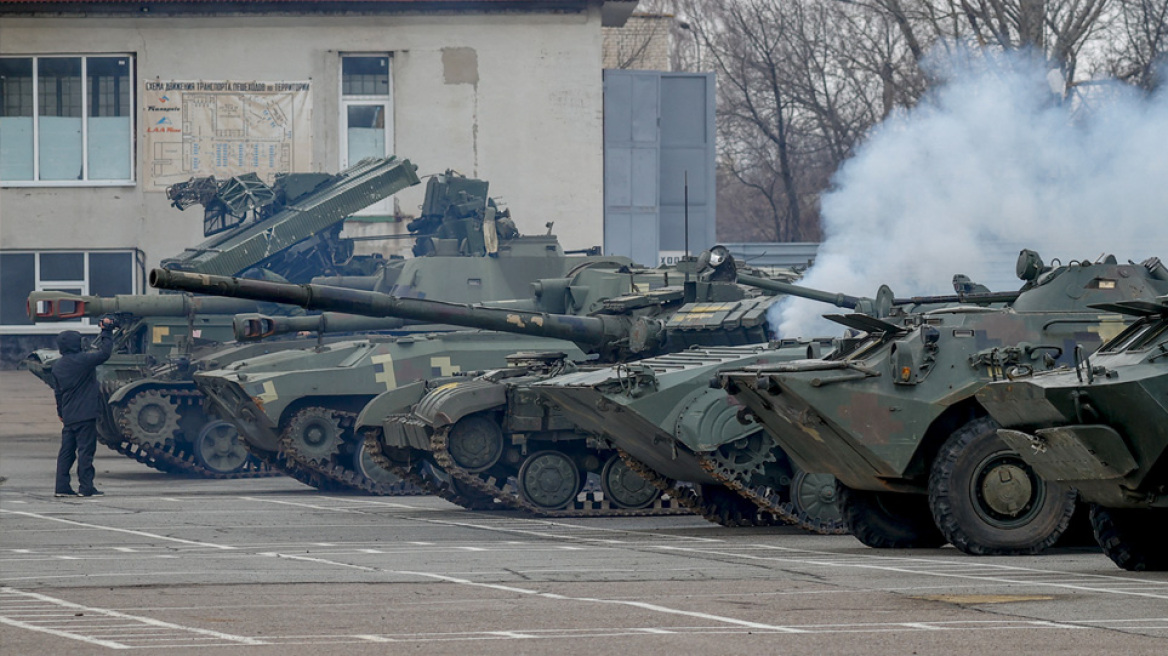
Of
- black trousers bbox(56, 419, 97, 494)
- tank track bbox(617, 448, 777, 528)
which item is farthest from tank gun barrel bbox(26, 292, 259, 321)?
tank track bbox(617, 448, 777, 528)

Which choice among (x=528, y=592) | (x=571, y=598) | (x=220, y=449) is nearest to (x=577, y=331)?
(x=220, y=449)

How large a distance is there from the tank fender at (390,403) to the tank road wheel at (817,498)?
502 cm

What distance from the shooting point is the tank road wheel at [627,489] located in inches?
719

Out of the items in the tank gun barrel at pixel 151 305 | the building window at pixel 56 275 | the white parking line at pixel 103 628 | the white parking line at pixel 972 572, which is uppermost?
the building window at pixel 56 275

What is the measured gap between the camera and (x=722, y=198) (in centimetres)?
5734

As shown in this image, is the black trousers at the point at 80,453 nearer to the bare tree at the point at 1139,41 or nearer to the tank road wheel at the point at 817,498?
the tank road wheel at the point at 817,498

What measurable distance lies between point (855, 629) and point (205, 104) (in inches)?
992

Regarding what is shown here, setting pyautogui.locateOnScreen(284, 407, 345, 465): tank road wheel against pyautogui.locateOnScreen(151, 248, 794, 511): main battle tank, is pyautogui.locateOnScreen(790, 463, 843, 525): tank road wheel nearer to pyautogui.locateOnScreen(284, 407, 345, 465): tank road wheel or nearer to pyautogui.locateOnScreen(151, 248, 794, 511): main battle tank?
pyautogui.locateOnScreen(151, 248, 794, 511): main battle tank

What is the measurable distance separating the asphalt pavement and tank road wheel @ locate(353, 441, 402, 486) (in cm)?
436

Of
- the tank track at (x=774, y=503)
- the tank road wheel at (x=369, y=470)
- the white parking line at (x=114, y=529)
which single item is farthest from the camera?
the tank road wheel at (x=369, y=470)

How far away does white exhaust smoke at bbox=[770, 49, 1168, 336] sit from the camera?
18.6 metres

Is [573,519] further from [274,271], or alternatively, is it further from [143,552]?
[274,271]

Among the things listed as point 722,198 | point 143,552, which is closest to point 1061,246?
point 143,552

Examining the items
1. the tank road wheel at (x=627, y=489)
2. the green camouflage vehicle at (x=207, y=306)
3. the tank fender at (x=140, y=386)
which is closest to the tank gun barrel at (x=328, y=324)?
the green camouflage vehicle at (x=207, y=306)
